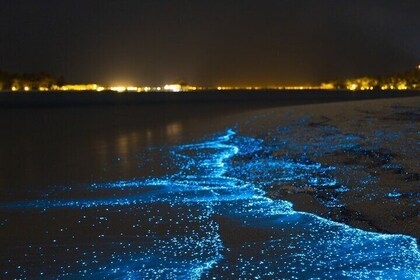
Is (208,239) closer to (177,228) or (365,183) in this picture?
(177,228)

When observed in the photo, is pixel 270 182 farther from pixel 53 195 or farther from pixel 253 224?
pixel 53 195

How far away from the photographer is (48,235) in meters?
4.51

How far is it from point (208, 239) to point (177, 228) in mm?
452

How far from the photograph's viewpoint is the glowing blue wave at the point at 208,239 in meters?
3.58

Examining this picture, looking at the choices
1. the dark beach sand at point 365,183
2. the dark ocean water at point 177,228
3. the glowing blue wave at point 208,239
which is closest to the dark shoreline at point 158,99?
the dark beach sand at point 365,183

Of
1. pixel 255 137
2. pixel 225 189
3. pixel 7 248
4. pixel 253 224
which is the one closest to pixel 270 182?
pixel 225 189

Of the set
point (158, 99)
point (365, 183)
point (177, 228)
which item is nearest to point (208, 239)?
point (177, 228)

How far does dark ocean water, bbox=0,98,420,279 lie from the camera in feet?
11.9

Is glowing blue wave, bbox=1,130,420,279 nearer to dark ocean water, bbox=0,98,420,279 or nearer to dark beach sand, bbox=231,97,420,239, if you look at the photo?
dark ocean water, bbox=0,98,420,279

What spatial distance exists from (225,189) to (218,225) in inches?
63.9

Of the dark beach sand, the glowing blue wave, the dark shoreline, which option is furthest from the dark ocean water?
the dark shoreline

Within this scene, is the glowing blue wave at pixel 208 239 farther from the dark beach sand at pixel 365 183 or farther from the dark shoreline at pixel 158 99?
the dark shoreline at pixel 158 99

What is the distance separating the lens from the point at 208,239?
4301mm

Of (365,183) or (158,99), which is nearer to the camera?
(365,183)
